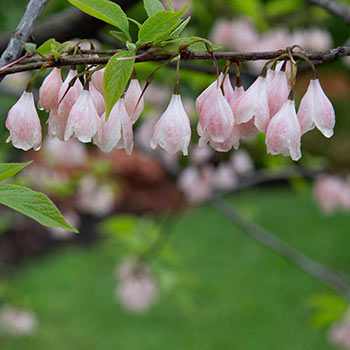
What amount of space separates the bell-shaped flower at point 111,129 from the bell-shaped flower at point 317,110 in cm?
31

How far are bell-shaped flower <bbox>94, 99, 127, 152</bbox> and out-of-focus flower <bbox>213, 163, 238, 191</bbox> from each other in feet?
9.36

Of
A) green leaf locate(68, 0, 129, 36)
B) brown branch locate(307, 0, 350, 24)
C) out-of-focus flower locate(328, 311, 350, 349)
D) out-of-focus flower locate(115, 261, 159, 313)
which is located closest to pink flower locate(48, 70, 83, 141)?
green leaf locate(68, 0, 129, 36)

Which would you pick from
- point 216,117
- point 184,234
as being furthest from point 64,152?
point 184,234

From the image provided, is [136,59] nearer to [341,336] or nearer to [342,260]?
[341,336]

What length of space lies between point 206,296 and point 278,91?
5484mm

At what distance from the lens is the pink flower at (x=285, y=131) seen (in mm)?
854


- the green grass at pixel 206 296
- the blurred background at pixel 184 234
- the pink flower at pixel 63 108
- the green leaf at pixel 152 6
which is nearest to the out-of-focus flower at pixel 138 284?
the blurred background at pixel 184 234

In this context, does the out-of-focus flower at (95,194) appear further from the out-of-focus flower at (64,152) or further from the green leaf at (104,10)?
the green leaf at (104,10)

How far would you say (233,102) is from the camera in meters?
0.92

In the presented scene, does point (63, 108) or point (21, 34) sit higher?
point (21, 34)

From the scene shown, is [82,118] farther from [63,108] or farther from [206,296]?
[206,296]

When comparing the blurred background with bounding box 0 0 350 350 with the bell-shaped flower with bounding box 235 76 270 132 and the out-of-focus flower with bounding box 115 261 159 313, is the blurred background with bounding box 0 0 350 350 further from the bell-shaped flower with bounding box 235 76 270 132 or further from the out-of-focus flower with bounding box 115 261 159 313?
the bell-shaped flower with bounding box 235 76 270 132

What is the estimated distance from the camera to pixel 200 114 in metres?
0.91

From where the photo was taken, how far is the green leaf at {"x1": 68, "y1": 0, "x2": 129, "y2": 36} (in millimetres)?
772
